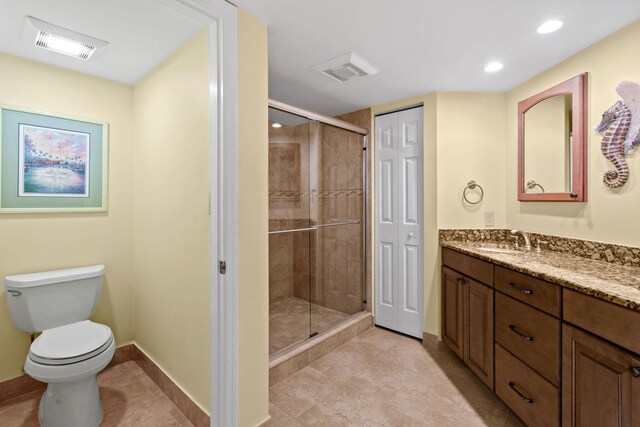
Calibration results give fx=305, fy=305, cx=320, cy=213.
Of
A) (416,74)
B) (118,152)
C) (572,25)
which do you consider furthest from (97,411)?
(572,25)

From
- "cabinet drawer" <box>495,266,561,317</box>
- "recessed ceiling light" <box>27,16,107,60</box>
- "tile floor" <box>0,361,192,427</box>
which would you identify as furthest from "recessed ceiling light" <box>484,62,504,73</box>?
"tile floor" <box>0,361,192,427</box>

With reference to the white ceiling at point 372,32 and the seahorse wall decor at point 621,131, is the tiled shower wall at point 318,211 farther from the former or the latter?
the seahorse wall decor at point 621,131

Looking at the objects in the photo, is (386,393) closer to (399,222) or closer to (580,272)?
(580,272)

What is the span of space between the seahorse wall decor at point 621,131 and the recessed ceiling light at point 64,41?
2.89 meters

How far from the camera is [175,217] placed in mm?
1869

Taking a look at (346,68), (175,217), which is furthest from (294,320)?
(346,68)

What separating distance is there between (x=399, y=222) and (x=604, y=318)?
1.79m

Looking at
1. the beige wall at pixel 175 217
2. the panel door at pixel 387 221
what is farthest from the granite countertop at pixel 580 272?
the beige wall at pixel 175 217

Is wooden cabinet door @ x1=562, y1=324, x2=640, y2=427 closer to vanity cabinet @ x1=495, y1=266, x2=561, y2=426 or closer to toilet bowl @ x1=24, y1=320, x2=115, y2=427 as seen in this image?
vanity cabinet @ x1=495, y1=266, x2=561, y2=426

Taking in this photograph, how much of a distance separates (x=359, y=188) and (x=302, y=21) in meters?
1.75

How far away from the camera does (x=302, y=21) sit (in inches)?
62.3

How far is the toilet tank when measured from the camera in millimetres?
1820

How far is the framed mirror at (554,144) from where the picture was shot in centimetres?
188

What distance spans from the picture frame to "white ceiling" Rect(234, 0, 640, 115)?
55.7 inches
